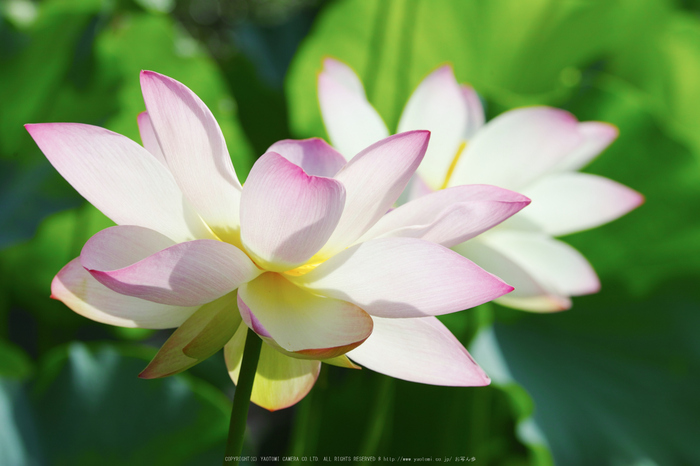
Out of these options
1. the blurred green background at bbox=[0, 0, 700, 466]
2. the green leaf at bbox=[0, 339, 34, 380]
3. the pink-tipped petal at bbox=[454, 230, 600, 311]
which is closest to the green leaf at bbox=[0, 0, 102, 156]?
the blurred green background at bbox=[0, 0, 700, 466]

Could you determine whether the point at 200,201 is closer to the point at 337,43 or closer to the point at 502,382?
→ the point at 502,382

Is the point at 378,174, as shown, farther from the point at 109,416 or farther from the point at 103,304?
the point at 109,416

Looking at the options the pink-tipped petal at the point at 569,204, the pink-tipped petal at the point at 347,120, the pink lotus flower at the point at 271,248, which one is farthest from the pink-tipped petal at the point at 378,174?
the pink-tipped petal at the point at 569,204

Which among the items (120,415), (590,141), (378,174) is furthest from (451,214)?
(120,415)

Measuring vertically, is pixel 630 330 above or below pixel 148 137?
below

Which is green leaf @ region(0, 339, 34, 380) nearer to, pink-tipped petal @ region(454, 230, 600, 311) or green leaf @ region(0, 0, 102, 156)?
green leaf @ region(0, 0, 102, 156)
